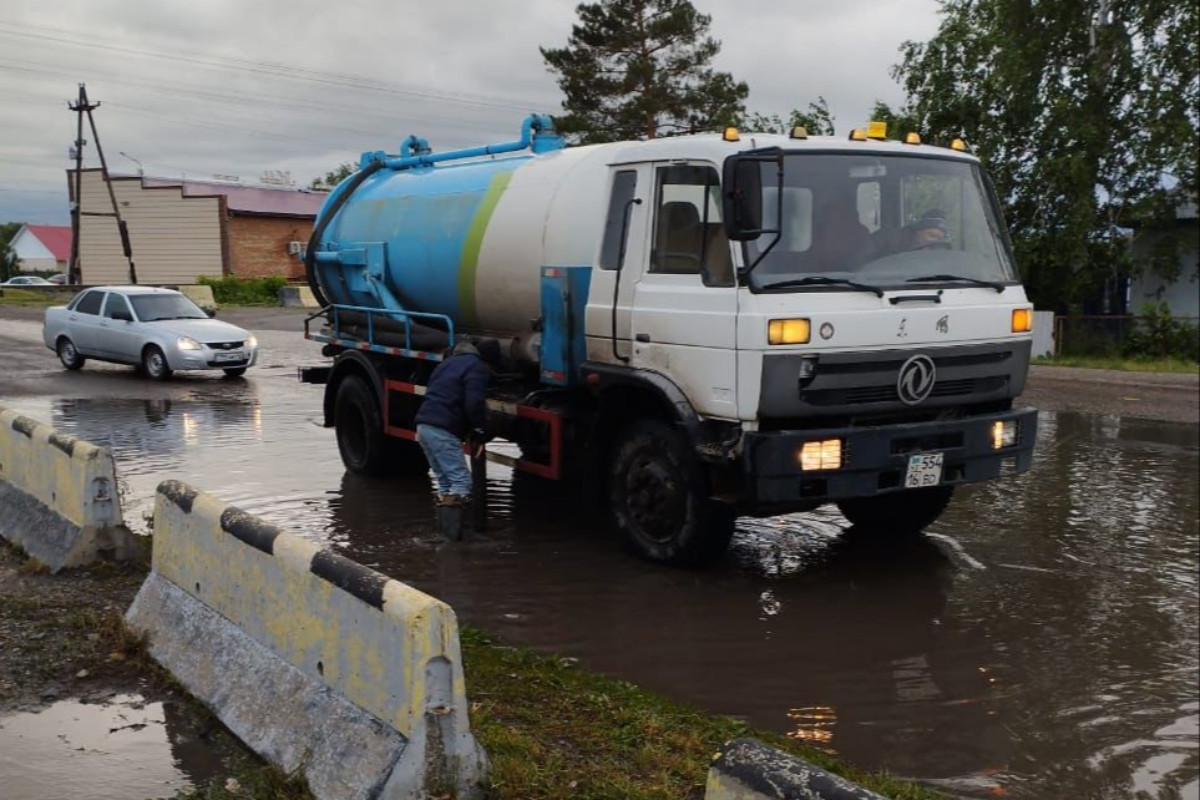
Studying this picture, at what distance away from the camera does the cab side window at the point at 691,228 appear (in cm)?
700

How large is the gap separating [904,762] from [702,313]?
3029mm

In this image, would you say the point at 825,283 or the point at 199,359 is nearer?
the point at 825,283

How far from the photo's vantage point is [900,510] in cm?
854

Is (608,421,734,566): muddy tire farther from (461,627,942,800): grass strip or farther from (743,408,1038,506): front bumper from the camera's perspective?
(461,627,942,800): grass strip

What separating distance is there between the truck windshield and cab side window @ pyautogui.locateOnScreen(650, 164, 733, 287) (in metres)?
0.29

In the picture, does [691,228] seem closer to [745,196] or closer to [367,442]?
[745,196]

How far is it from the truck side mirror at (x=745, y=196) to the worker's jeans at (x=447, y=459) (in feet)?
9.15

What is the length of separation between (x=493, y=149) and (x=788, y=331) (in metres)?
4.18

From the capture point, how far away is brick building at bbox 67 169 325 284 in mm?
52719

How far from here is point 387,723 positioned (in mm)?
3891

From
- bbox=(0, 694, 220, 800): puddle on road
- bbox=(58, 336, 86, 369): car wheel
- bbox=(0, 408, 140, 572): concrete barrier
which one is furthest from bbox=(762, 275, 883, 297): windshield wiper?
bbox=(58, 336, 86, 369): car wheel

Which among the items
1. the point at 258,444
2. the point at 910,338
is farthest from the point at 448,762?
the point at 258,444

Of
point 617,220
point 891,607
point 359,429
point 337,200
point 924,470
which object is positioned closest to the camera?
point 891,607

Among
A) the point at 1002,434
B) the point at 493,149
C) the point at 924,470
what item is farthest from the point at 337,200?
the point at 1002,434
